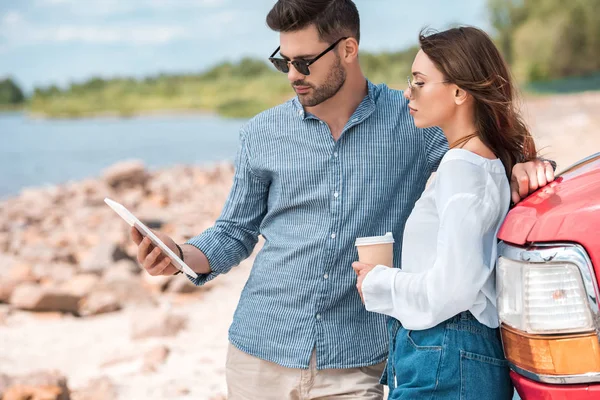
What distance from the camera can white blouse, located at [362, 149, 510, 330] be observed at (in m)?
1.91

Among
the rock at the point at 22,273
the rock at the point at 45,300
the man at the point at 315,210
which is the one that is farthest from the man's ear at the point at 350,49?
the rock at the point at 22,273

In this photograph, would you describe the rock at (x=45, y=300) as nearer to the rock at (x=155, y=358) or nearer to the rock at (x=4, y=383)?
the rock at (x=155, y=358)

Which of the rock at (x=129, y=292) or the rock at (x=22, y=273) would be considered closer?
the rock at (x=129, y=292)

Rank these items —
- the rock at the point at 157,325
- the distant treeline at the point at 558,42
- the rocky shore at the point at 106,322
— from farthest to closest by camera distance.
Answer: the distant treeline at the point at 558,42
the rock at the point at 157,325
the rocky shore at the point at 106,322

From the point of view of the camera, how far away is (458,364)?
199cm

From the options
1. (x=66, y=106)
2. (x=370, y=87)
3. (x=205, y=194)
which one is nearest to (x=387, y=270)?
(x=370, y=87)

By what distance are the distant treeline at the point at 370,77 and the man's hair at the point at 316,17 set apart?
24.0 m

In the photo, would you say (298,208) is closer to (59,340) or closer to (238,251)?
(238,251)

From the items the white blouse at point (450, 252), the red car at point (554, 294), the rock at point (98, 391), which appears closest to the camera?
the red car at point (554, 294)

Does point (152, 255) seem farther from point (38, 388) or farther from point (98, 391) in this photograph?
point (98, 391)

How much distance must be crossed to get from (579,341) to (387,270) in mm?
532

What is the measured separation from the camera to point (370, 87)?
2.84m

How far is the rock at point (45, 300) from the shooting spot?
24.7 feet

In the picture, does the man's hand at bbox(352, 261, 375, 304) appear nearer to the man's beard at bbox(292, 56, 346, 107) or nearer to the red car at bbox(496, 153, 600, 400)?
the red car at bbox(496, 153, 600, 400)
